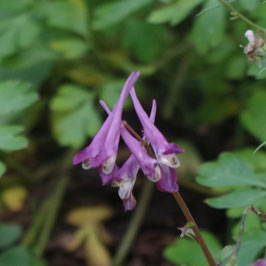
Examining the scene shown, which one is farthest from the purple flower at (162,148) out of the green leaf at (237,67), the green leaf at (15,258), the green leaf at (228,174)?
the green leaf at (237,67)

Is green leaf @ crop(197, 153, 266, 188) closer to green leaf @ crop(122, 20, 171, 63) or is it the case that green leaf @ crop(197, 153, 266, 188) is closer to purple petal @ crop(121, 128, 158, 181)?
purple petal @ crop(121, 128, 158, 181)

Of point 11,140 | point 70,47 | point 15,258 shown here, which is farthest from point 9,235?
point 70,47

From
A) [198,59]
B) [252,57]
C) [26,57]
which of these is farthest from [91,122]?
[252,57]

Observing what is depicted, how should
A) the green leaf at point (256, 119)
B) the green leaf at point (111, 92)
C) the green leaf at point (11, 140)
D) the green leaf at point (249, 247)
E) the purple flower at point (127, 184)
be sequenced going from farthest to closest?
1. the green leaf at point (111, 92)
2. the green leaf at point (256, 119)
3. the green leaf at point (11, 140)
4. the green leaf at point (249, 247)
5. the purple flower at point (127, 184)

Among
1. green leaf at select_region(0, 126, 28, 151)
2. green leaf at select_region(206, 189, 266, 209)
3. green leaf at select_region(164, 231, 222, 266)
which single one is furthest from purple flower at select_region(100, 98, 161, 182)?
green leaf at select_region(164, 231, 222, 266)

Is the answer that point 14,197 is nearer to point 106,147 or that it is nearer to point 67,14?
point 67,14

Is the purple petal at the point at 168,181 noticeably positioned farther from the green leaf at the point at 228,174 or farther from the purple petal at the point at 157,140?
the green leaf at the point at 228,174
